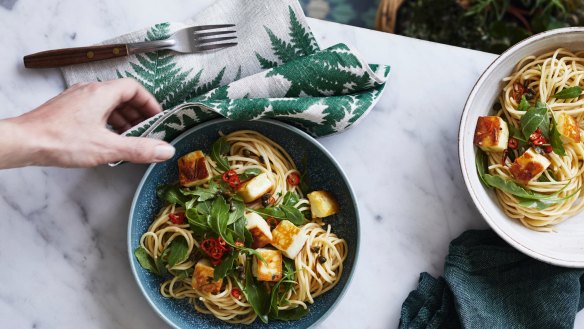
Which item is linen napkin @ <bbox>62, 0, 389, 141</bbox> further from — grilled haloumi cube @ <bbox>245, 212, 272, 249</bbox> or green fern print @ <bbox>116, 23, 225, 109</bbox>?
grilled haloumi cube @ <bbox>245, 212, 272, 249</bbox>

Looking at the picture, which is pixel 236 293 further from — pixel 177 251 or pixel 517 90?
pixel 517 90

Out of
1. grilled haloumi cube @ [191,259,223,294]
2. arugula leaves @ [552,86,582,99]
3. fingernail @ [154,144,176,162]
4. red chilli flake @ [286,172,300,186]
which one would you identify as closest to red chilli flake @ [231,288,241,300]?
grilled haloumi cube @ [191,259,223,294]

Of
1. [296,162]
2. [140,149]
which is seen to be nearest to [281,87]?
[296,162]

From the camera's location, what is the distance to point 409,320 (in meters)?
2.33

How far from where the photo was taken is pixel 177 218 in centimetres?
226

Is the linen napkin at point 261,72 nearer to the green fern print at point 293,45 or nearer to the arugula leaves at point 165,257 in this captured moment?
the green fern print at point 293,45

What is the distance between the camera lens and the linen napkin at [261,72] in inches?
86.4

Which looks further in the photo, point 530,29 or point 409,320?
point 530,29

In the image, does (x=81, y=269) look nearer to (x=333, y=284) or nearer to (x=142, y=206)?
(x=142, y=206)

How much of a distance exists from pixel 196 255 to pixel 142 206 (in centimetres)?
24

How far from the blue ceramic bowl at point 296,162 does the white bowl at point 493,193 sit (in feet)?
1.30

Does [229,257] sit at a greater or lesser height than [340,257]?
greater

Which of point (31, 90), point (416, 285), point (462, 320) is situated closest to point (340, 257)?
point (416, 285)

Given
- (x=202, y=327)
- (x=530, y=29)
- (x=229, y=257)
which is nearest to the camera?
(x=229, y=257)
